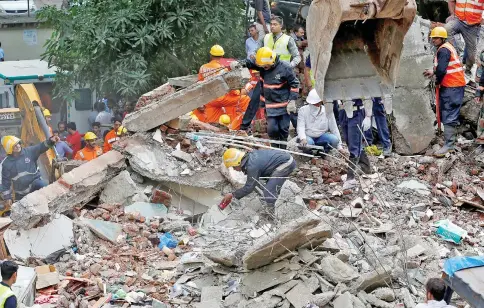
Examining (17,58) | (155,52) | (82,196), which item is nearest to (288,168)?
(82,196)

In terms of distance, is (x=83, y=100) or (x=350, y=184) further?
(x=83, y=100)

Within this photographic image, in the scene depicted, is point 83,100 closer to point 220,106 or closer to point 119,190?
point 220,106

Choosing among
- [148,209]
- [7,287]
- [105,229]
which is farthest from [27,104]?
[7,287]

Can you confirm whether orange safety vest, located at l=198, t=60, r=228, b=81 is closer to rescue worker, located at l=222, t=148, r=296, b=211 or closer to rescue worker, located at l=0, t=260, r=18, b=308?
rescue worker, located at l=222, t=148, r=296, b=211

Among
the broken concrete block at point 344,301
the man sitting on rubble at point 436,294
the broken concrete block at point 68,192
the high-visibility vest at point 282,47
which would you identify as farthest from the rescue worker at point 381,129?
the man sitting on rubble at point 436,294

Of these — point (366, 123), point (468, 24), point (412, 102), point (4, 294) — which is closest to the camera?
point (4, 294)

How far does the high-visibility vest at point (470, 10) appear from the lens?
496 inches

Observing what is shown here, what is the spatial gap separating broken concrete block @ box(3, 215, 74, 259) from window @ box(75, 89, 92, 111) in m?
5.24

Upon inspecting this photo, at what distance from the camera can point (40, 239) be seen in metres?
9.88

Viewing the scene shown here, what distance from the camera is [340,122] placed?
11461 millimetres

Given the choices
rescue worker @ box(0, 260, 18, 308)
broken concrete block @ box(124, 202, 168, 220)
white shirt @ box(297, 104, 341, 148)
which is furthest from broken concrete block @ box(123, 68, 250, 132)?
rescue worker @ box(0, 260, 18, 308)

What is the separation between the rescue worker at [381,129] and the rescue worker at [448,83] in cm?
68

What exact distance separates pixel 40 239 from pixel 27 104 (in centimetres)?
439

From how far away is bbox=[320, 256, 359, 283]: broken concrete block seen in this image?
317 inches
